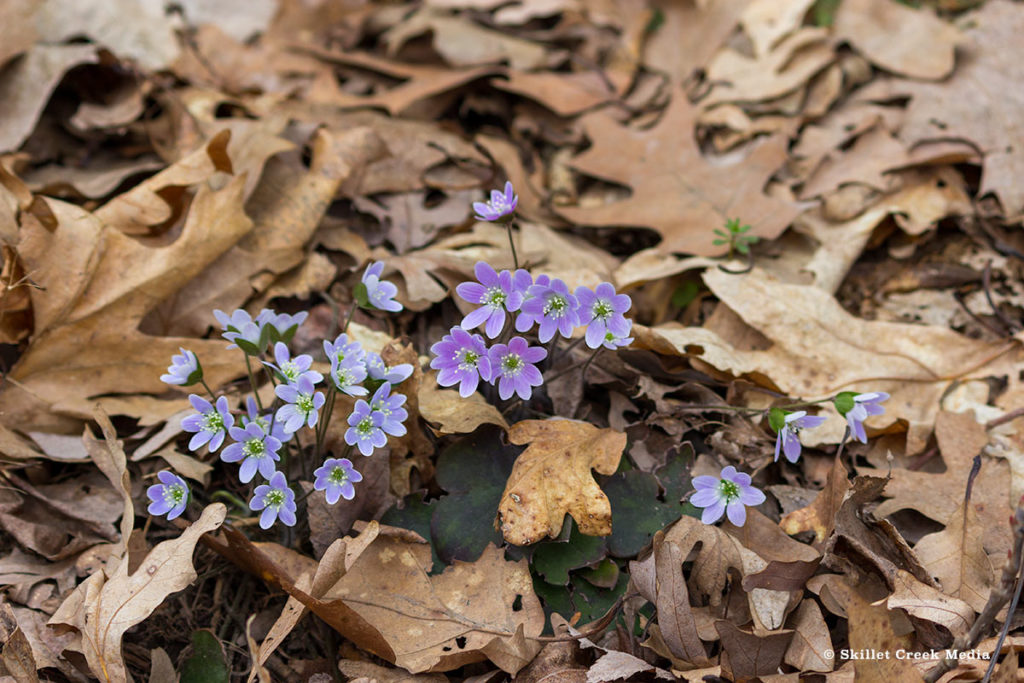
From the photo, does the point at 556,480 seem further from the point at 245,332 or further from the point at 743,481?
the point at 245,332

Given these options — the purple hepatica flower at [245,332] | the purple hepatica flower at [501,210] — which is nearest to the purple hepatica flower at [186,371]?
the purple hepatica flower at [245,332]

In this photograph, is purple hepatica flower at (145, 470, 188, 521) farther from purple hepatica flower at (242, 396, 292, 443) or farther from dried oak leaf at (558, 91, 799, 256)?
dried oak leaf at (558, 91, 799, 256)

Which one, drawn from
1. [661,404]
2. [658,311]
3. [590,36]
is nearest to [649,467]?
[661,404]

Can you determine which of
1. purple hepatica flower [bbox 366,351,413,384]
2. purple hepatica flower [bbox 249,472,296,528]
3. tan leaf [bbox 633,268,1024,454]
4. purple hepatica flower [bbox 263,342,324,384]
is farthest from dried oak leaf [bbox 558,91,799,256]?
purple hepatica flower [bbox 249,472,296,528]

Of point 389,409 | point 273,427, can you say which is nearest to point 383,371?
point 389,409


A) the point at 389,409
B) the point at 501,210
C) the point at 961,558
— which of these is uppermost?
the point at 501,210

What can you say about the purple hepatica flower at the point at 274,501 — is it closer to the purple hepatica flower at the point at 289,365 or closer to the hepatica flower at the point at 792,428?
the purple hepatica flower at the point at 289,365
